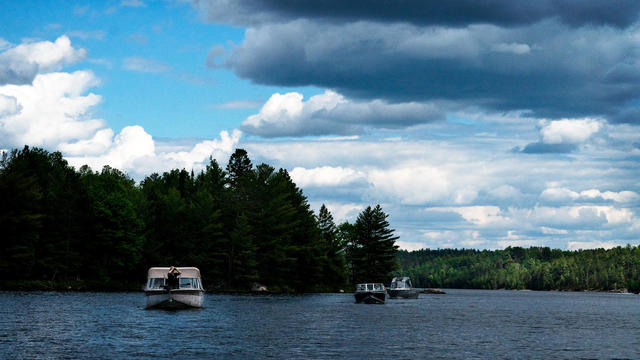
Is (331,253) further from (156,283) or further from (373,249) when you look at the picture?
(156,283)

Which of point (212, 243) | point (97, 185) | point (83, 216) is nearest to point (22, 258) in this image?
point (83, 216)

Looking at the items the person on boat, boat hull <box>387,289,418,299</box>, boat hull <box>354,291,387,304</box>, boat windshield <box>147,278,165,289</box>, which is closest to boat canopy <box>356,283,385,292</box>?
boat hull <box>354,291,387,304</box>

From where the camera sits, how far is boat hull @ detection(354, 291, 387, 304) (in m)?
116

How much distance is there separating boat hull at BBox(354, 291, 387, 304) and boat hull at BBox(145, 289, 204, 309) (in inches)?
1675

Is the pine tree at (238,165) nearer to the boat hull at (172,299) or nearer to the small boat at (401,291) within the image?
the small boat at (401,291)

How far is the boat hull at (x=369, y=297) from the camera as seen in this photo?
11619 cm

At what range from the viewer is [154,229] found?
146 m

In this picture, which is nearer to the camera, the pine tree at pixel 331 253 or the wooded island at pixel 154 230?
the wooded island at pixel 154 230

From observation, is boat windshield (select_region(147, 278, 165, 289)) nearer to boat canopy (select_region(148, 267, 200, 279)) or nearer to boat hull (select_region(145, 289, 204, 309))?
boat canopy (select_region(148, 267, 200, 279))

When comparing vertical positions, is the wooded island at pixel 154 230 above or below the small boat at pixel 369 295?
above

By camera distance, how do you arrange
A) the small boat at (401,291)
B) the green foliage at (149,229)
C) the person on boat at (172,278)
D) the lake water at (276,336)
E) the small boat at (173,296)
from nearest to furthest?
the lake water at (276,336) < the person on boat at (172,278) < the small boat at (173,296) < the green foliage at (149,229) < the small boat at (401,291)

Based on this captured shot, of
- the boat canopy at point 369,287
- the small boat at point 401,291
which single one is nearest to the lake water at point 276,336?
the boat canopy at point 369,287

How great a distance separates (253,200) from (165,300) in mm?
75346

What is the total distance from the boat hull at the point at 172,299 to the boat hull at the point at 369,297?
4255cm
